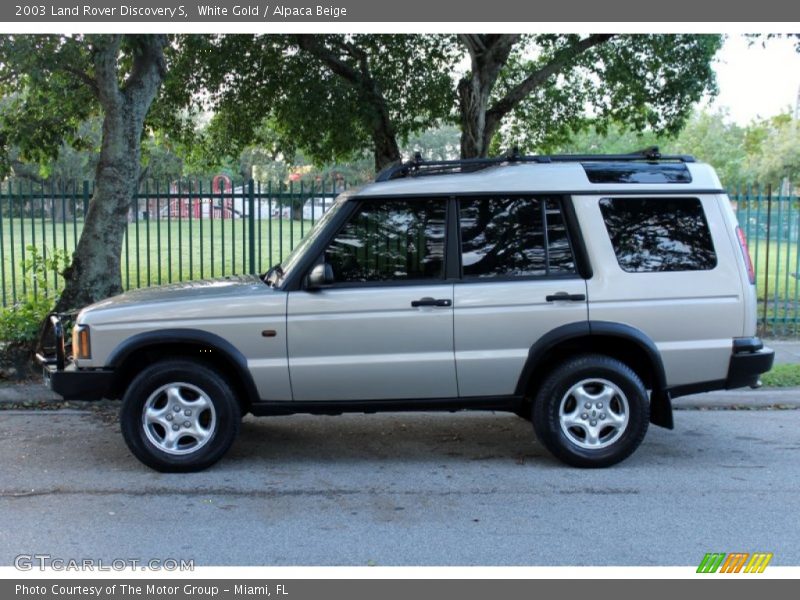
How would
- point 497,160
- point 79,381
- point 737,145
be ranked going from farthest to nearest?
point 737,145, point 497,160, point 79,381

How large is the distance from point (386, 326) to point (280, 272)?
956mm

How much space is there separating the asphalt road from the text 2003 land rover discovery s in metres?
0.43

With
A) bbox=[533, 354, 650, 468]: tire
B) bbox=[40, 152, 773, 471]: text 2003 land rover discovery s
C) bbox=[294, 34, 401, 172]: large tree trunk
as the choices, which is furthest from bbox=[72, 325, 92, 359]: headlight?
→ bbox=[294, 34, 401, 172]: large tree trunk

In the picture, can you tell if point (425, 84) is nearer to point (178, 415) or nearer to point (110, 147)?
point (110, 147)

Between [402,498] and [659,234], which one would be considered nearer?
[402,498]

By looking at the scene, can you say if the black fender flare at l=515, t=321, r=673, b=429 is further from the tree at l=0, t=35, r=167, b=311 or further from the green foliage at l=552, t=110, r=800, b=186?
the green foliage at l=552, t=110, r=800, b=186

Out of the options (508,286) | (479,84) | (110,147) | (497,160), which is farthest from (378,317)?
(479,84)

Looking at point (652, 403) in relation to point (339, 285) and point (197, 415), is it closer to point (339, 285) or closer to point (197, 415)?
point (339, 285)

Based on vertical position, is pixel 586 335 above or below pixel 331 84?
below

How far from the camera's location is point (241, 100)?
1337 cm

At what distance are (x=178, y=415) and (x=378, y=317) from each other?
5.09 ft

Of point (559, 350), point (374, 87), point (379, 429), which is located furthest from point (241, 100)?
point (559, 350)

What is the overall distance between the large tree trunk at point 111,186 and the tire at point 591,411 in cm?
521

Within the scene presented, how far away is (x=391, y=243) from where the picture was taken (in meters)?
5.91
